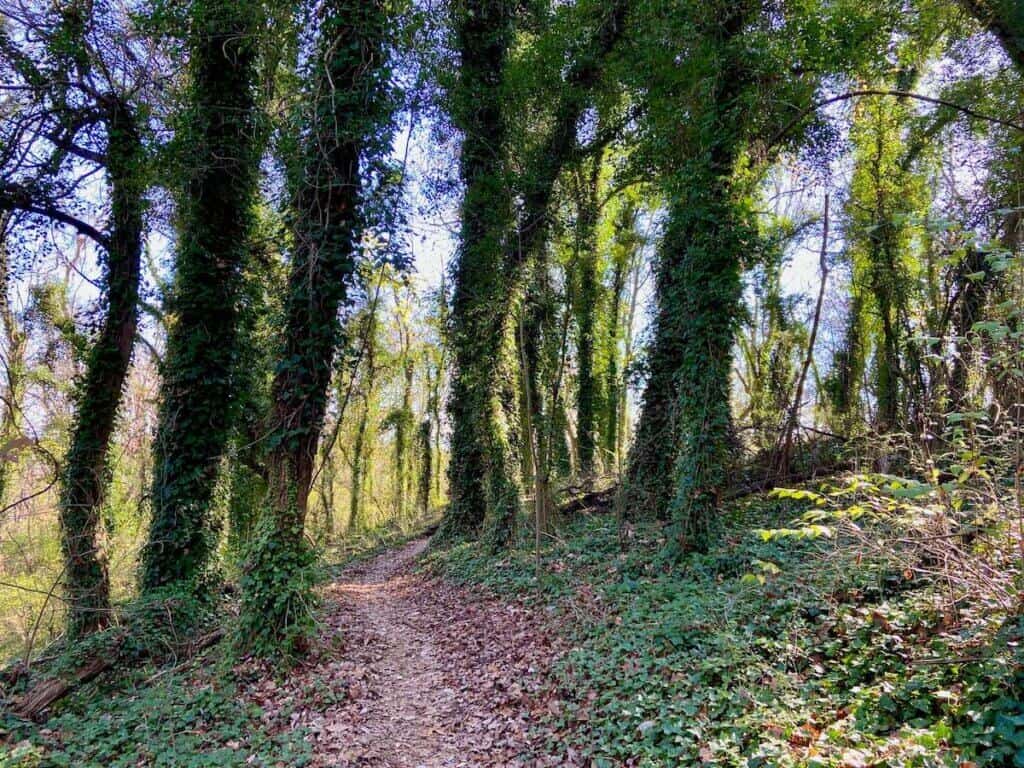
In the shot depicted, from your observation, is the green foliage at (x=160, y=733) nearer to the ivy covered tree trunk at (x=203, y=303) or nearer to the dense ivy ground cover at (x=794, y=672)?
the dense ivy ground cover at (x=794, y=672)

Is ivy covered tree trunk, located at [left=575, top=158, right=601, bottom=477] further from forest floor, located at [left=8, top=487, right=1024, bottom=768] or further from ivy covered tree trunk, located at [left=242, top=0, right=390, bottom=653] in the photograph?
forest floor, located at [left=8, top=487, right=1024, bottom=768]

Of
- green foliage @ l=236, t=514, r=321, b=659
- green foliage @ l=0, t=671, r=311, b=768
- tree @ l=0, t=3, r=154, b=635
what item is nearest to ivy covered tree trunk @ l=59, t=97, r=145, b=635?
tree @ l=0, t=3, r=154, b=635

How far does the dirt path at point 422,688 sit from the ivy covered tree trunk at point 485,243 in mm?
3139

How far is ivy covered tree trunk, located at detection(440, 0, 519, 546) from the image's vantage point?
441 inches

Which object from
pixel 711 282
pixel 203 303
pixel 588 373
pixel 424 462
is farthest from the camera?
pixel 424 462

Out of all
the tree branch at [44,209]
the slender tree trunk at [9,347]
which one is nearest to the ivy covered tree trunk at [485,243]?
the tree branch at [44,209]

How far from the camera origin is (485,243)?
37.6 ft

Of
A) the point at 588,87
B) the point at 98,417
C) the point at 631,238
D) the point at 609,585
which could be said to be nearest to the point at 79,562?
the point at 98,417

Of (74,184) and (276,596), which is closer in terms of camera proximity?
(276,596)

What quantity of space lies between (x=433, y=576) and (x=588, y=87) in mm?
11082

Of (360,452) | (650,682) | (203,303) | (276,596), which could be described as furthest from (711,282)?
(360,452)

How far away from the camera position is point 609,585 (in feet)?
23.7

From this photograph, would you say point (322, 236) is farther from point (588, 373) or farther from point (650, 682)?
point (588, 373)

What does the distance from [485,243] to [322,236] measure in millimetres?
4909
